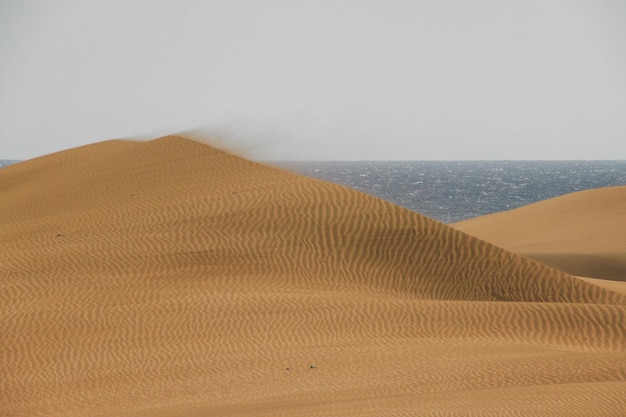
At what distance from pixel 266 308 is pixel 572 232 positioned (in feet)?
70.6

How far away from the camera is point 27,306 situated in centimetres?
1591

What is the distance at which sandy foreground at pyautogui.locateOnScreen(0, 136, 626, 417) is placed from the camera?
1109 centimetres

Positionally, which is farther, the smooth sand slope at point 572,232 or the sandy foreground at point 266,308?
the smooth sand slope at point 572,232

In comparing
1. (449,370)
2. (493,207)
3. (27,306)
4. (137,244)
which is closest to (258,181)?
(137,244)

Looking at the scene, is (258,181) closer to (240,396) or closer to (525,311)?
(525,311)

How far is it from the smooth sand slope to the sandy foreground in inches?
402

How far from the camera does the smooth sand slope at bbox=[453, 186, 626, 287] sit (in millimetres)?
28875

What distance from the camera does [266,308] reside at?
15688 millimetres

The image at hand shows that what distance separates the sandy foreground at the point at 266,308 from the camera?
11094 mm

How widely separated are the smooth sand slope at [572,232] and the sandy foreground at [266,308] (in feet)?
33.5

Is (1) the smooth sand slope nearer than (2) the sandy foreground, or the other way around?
(2) the sandy foreground

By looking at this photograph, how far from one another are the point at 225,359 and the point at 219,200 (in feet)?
30.2

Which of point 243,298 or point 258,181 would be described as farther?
point 258,181

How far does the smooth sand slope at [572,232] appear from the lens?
2888 cm
